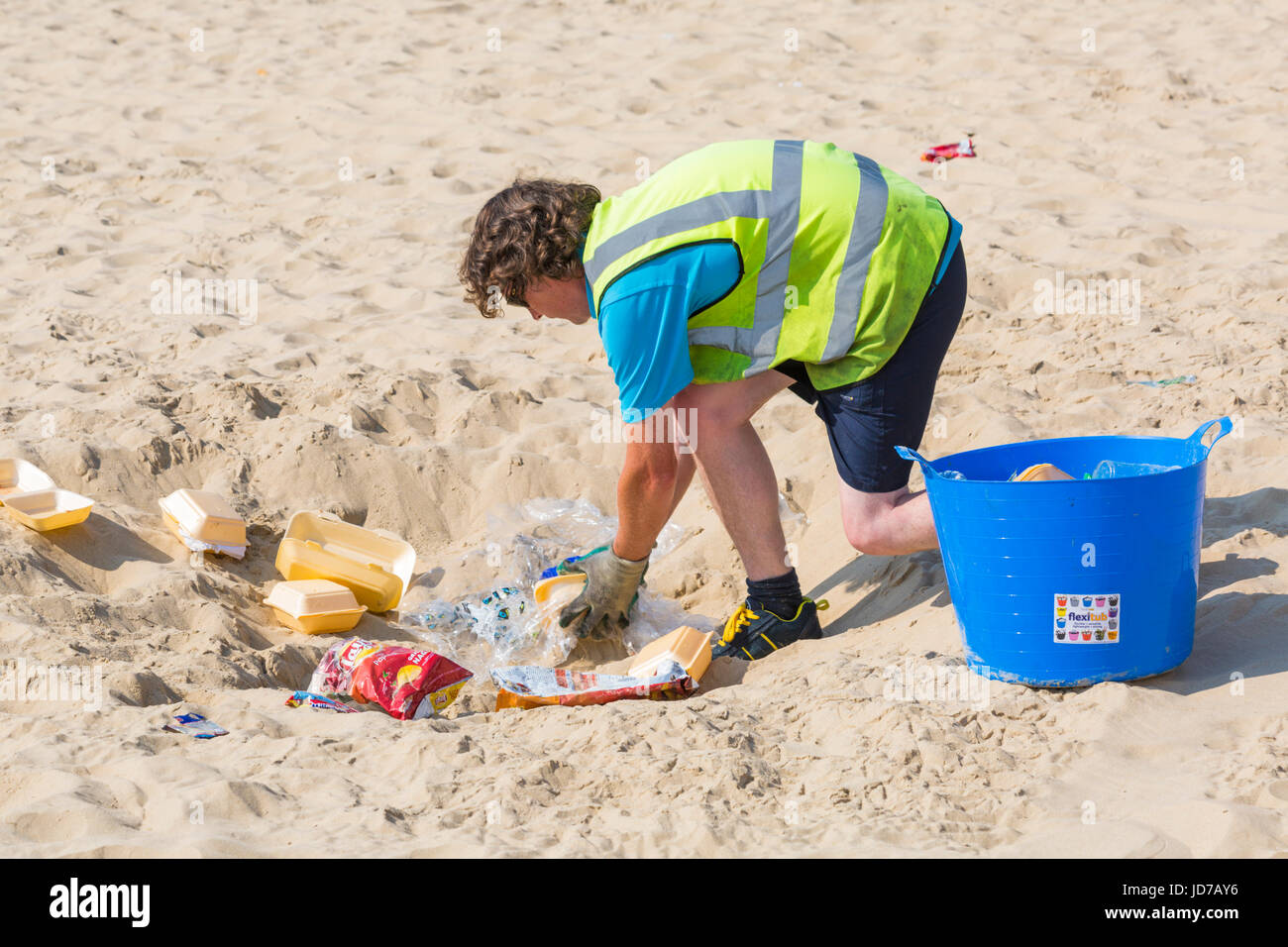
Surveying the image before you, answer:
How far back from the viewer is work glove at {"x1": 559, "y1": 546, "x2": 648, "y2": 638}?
116 inches

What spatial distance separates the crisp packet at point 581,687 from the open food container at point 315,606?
608 millimetres

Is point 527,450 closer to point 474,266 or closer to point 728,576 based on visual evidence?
point 728,576

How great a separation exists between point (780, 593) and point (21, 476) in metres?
2.06

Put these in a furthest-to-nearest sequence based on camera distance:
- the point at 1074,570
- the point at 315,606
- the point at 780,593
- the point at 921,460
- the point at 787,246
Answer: the point at 315,606
the point at 780,593
the point at 787,246
the point at 921,460
the point at 1074,570

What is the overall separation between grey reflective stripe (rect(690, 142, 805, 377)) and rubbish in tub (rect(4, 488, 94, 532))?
66.3 inches

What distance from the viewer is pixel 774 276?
2545 millimetres

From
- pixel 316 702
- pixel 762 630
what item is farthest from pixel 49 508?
pixel 762 630

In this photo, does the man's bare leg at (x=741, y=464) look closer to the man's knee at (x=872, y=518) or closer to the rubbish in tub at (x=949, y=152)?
the man's knee at (x=872, y=518)


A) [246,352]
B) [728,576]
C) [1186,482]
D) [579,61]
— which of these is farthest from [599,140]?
[1186,482]

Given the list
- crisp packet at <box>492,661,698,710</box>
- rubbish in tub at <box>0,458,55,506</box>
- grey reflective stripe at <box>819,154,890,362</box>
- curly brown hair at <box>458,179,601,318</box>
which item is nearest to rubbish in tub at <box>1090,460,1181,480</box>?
grey reflective stripe at <box>819,154,890,362</box>

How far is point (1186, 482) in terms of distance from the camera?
2.26 m

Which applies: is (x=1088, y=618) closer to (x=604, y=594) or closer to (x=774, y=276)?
(x=774, y=276)

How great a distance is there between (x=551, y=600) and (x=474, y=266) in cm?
97

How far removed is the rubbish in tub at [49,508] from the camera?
311 centimetres
